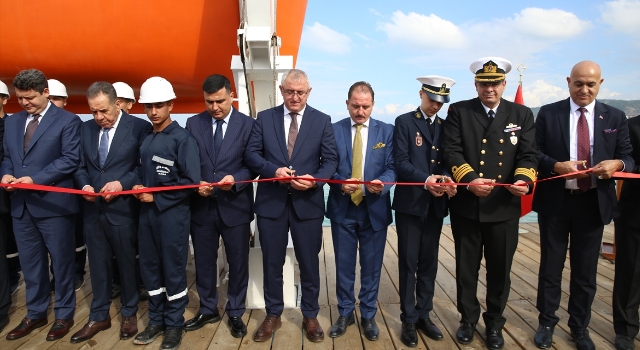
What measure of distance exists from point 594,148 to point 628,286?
1.06 metres

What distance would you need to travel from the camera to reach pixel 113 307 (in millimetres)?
3746

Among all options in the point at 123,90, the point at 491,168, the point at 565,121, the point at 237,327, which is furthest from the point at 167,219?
the point at 565,121

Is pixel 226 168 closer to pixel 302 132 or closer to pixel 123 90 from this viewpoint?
pixel 302 132

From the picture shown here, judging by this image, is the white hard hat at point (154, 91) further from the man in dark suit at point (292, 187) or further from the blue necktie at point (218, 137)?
the man in dark suit at point (292, 187)

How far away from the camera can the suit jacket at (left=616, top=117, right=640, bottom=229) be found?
3.01 m

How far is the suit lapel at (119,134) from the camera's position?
10.1 feet

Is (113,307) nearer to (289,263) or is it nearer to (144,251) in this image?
(144,251)

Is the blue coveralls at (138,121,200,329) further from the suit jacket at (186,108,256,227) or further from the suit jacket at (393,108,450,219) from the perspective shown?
the suit jacket at (393,108,450,219)

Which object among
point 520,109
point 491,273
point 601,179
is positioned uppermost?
point 520,109

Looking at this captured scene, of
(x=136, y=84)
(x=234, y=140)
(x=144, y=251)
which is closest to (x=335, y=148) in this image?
(x=234, y=140)

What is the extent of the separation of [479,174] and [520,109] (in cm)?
57

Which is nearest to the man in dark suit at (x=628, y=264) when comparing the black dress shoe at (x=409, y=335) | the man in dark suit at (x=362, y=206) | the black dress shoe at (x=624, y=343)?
the black dress shoe at (x=624, y=343)

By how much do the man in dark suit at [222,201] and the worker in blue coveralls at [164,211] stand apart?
0.12m

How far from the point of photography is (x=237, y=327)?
3160mm
